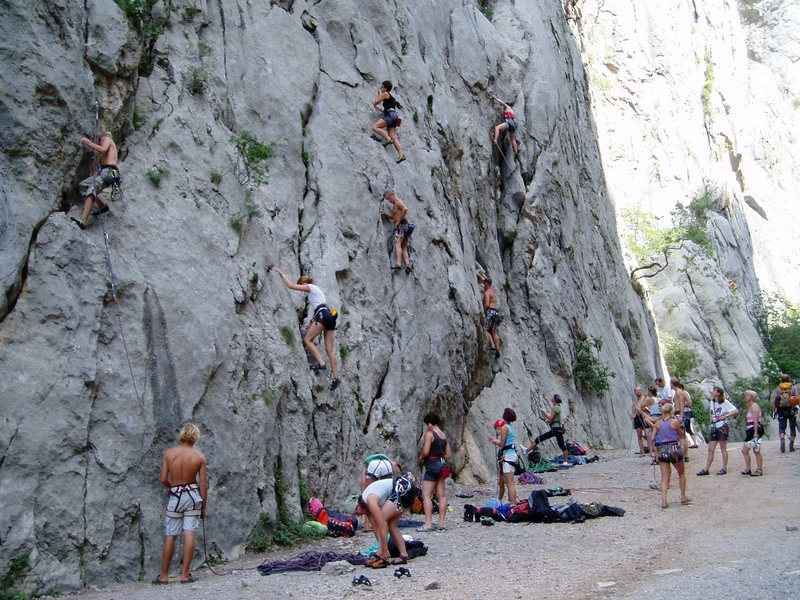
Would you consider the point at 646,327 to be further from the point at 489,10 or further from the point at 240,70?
the point at 240,70

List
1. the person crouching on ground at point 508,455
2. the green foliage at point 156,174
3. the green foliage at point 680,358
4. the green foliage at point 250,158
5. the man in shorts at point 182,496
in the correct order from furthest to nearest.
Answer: the green foliage at point 680,358 < the person crouching on ground at point 508,455 < the green foliage at point 250,158 < the green foliage at point 156,174 < the man in shorts at point 182,496

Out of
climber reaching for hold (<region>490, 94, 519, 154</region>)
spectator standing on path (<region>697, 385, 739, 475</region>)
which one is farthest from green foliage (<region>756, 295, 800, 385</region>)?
spectator standing on path (<region>697, 385, 739, 475</region>)

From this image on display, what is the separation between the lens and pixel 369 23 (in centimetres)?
1752

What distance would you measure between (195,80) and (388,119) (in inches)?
202

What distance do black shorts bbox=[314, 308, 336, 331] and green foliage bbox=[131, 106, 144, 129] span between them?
3.89 metres

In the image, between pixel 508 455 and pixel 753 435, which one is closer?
pixel 508 455

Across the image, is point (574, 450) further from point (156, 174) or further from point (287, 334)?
point (156, 174)

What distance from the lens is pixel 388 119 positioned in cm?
1597

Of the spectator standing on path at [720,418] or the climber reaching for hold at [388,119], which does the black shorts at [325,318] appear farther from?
the spectator standing on path at [720,418]

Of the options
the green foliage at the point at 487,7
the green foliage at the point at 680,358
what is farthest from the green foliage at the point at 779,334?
the green foliage at the point at 487,7

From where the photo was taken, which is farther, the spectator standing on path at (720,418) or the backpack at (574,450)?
the backpack at (574,450)

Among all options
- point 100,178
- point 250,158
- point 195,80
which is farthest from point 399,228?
point 100,178

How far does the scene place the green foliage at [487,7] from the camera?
2714cm

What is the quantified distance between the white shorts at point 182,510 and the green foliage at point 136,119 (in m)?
5.50
